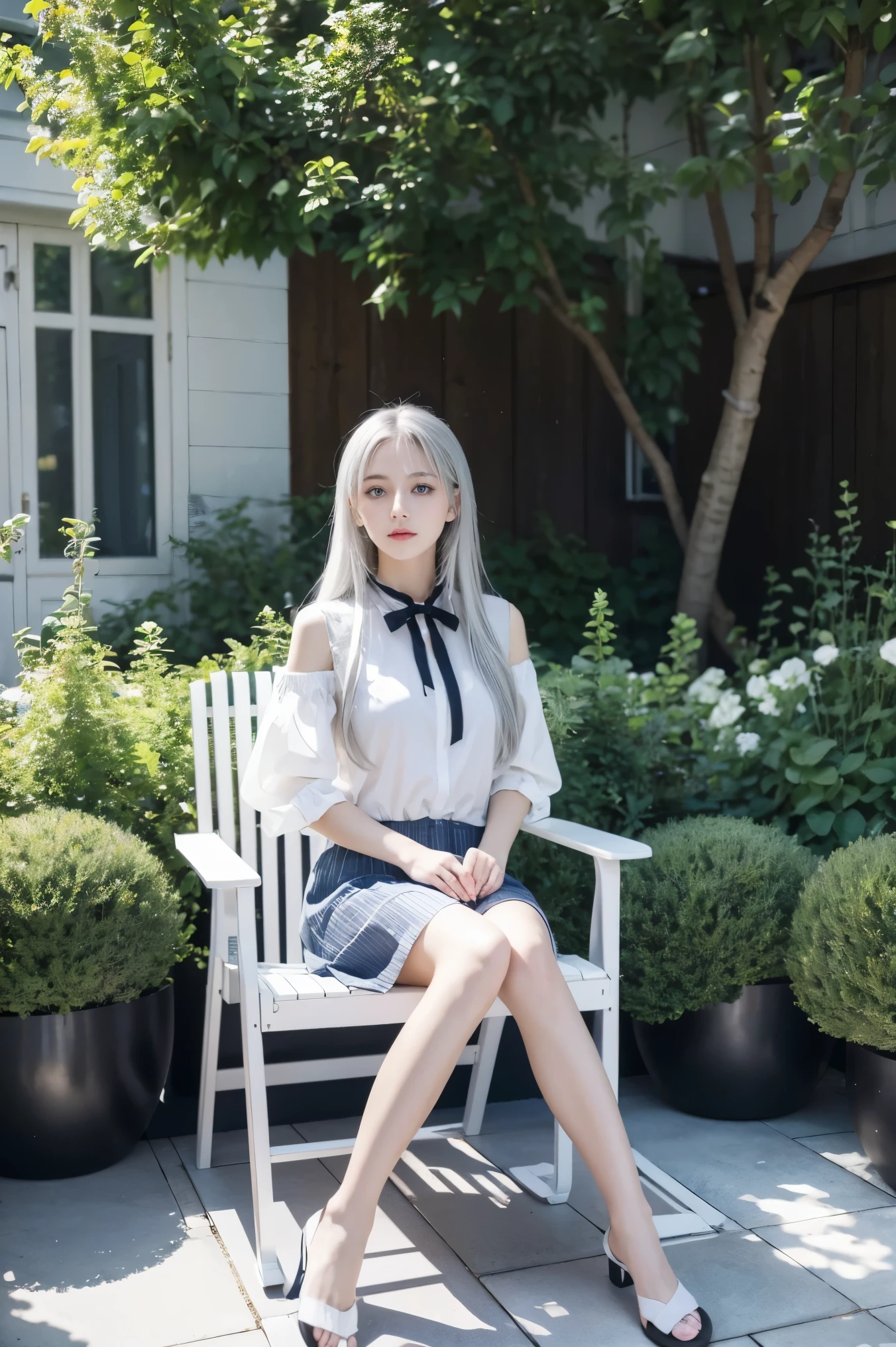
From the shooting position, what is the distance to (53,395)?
4836 mm

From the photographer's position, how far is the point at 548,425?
5828 mm

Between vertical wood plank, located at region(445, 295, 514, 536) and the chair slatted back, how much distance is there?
298 cm

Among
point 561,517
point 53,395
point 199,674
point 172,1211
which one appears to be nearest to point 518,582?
point 561,517

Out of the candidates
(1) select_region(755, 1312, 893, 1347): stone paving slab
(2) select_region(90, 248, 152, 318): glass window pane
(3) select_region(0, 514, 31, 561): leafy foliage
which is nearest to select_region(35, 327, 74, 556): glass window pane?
(2) select_region(90, 248, 152, 318): glass window pane

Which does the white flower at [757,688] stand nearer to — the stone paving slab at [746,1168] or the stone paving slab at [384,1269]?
the stone paving slab at [746,1168]

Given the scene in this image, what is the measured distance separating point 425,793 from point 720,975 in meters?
0.82

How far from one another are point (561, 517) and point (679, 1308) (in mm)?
4376

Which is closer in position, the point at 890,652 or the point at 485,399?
the point at 890,652

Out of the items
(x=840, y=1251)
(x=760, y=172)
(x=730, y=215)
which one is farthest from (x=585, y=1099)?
(x=730, y=215)

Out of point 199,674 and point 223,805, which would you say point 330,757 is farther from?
point 199,674

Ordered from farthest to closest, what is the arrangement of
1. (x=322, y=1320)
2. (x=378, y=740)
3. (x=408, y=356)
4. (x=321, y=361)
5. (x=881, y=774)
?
(x=408, y=356) → (x=321, y=361) → (x=881, y=774) → (x=378, y=740) → (x=322, y=1320)

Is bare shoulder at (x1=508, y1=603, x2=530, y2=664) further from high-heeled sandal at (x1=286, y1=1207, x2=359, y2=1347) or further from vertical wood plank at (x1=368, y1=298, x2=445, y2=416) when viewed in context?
vertical wood plank at (x1=368, y1=298, x2=445, y2=416)

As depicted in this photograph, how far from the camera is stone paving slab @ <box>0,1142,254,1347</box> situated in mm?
1908

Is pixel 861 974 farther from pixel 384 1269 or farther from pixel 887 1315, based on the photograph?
pixel 384 1269
